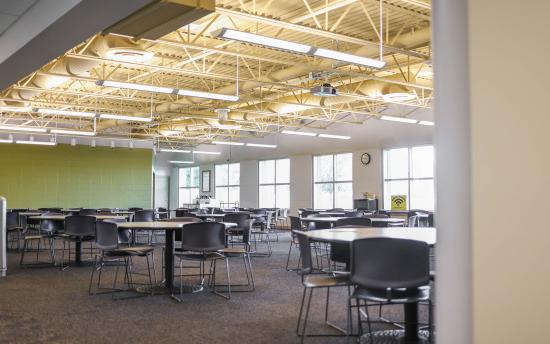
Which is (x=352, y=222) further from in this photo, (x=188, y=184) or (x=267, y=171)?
(x=188, y=184)

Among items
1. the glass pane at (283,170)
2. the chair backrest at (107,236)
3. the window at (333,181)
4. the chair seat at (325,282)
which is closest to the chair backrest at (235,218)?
the chair backrest at (107,236)

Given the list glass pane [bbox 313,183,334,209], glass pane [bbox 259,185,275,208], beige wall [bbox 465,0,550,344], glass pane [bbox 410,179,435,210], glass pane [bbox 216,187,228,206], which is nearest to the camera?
beige wall [bbox 465,0,550,344]

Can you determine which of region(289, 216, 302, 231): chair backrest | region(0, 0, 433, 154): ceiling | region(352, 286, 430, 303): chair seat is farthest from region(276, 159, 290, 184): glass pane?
region(352, 286, 430, 303): chair seat

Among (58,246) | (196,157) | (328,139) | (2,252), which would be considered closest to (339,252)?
(2,252)

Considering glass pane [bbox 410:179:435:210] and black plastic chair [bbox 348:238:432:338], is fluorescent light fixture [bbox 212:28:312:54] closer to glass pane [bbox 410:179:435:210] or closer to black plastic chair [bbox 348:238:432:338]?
black plastic chair [bbox 348:238:432:338]

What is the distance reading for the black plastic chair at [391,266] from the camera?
3.38 meters

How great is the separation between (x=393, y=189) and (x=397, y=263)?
45.5ft

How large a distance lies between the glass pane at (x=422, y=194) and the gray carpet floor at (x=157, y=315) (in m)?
10.1

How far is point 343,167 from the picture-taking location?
18.8 meters

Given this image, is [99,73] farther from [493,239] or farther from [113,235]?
[493,239]

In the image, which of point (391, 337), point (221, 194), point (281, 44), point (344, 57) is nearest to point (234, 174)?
point (221, 194)

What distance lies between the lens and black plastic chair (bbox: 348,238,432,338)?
3.38 metres

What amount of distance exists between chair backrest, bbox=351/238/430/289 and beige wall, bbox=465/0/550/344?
1.88 metres

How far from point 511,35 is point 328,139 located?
1671cm
